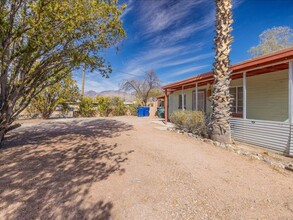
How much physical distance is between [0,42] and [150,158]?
5.36 meters

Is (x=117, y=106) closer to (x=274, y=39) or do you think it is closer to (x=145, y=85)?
(x=145, y=85)

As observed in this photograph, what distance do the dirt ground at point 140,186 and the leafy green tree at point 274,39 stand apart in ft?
77.3

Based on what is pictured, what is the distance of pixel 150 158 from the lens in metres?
4.74

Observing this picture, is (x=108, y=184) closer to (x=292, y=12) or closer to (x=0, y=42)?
(x=0, y=42)

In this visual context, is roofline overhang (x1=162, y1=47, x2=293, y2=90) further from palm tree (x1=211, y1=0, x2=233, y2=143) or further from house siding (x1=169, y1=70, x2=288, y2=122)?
house siding (x1=169, y1=70, x2=288, y2=122)

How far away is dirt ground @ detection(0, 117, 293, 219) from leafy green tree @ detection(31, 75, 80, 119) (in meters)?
11.4

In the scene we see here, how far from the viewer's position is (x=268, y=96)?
7.71m

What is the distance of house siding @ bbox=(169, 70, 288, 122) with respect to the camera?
23.3 feet

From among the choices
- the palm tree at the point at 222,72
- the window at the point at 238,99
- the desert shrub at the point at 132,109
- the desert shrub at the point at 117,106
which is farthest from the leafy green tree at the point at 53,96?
the window at the point at 238,99

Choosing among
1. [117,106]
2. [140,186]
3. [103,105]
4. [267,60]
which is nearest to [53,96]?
[103,105]

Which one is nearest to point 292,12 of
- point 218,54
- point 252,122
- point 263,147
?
point 218,54

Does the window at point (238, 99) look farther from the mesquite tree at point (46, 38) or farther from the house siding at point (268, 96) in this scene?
the mesquite tree at point (46, 38)

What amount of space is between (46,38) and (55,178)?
408 cm

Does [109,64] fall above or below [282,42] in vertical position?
below
